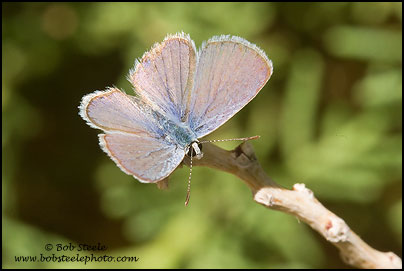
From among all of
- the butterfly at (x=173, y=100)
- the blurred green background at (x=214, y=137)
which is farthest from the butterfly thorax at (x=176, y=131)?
the blurred green background at (x=214, y=137)

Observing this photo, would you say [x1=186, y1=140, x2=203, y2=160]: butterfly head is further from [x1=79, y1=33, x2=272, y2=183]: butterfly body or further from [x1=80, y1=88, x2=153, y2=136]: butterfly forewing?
[x1=80, y1=88, x2=153, y2=136]: butterfly forewing

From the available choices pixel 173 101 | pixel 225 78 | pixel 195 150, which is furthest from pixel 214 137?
pixel 195 150

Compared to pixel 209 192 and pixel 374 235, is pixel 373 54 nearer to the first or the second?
pixel 374 235

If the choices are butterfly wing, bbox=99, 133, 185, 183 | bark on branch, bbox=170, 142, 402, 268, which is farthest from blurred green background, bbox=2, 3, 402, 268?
bark on branch, bbox=170, 142, 402, 268

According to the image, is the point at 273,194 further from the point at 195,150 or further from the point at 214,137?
the point at 214,137

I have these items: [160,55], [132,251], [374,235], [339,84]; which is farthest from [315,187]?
[160,55]
